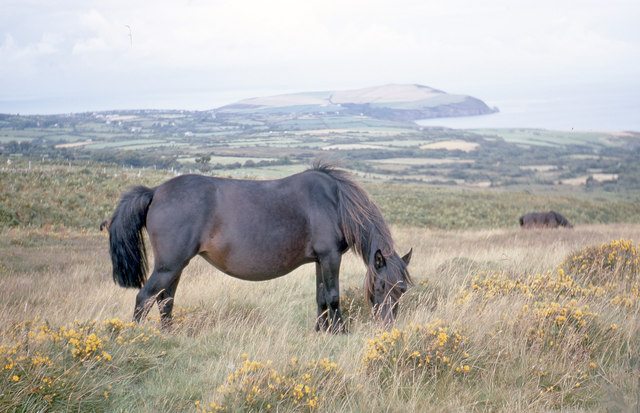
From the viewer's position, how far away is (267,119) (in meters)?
129

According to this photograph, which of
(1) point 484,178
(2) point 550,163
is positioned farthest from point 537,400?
(2) point 550,163

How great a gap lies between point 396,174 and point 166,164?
33093 millimetres

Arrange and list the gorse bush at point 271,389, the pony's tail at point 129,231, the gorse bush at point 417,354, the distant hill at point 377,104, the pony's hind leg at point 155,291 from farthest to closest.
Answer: the distant hill at point 377,104
the pony's tail at point 129,231
the pony's hind leg at point 155,291
the gorse bush at point 417,354
the gorse bush at point 271,389

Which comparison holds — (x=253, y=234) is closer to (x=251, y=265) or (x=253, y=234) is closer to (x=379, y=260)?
(x=251, y=265)

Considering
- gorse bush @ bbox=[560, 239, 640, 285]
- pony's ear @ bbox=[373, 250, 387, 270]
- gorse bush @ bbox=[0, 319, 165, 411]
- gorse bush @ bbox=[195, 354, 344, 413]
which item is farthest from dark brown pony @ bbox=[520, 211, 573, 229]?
gorse bush @ bbox=[0, 319, 165, 411]

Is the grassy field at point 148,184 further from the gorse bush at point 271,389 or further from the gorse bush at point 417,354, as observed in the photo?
the gorse bush at point 417,354

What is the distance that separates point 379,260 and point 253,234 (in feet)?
5.10

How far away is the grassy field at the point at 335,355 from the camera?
3.83 meters

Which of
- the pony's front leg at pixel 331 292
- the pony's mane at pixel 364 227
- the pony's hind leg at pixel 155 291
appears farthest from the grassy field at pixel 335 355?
the pony's mane at pixel 364 227

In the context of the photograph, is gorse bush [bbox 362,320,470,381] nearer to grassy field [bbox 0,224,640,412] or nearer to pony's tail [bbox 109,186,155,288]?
grassy field [bbox 0,224,640,412]

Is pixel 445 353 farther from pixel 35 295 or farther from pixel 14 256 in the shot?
pixel 14 256

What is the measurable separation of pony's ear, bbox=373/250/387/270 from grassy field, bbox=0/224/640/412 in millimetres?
710

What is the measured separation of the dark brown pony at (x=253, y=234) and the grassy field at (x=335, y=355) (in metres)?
0.54

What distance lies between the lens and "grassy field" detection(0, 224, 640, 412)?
3.83 meters
